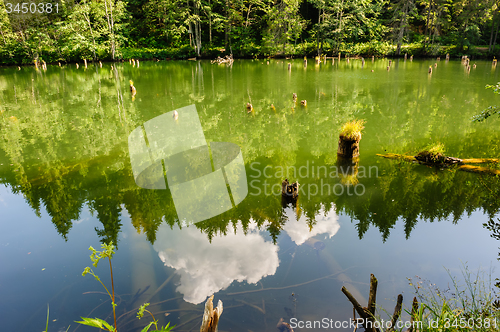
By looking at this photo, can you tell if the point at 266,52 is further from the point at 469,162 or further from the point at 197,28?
the point at 469,162

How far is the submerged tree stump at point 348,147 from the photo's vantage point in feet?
24.8

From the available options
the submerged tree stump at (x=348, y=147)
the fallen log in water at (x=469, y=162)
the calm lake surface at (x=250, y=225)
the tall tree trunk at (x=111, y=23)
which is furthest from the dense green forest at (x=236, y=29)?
the fallen log in water at (x=469, y=162)

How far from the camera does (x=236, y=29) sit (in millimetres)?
36781

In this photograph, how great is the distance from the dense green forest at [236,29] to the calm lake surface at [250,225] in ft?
85.8

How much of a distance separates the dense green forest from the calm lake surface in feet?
85.8

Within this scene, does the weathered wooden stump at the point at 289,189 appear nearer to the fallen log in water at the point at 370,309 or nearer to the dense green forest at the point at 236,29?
the fallen log in water at the point at 370,309

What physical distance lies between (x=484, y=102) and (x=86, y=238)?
16.0 metres

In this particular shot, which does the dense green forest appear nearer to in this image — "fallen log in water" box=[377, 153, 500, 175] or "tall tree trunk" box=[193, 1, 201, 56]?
"tall tree trunk" box=[193, 1, 201, 56]

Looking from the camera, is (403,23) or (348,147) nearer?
(348,147)

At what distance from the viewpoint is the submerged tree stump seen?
24.8 ft

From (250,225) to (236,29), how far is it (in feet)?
119

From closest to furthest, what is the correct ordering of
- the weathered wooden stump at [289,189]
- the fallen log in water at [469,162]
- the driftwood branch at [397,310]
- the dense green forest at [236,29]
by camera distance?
the driftwood branch at [397,310]
the weathered wooden stump at [289,189]
the fallen log in water at [469,162]
the dense green forest at [236,29]

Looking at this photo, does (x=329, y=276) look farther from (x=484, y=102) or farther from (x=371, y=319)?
(x=484, y=102)

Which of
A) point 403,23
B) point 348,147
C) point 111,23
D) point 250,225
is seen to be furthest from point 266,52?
point 250,225
